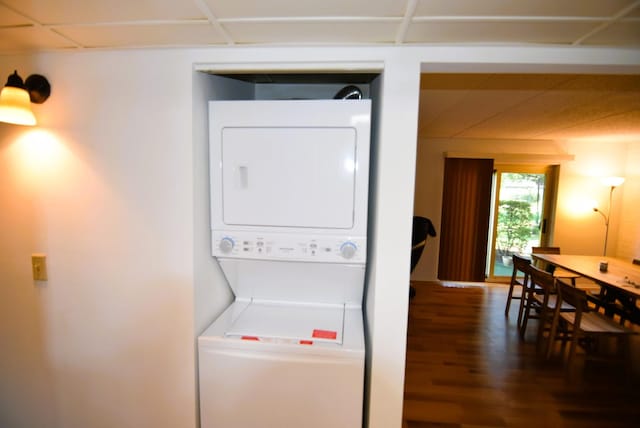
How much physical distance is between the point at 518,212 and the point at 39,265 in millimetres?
5632

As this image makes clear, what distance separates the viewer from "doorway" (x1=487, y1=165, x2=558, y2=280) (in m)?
4.56

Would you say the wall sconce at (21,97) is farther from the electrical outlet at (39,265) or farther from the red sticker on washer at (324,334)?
the red sticker on washer at (324,334)

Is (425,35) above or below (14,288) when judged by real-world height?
above

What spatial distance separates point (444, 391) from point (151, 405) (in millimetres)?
1989

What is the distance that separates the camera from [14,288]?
1.33m

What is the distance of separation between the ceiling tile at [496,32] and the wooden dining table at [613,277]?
8.11ft

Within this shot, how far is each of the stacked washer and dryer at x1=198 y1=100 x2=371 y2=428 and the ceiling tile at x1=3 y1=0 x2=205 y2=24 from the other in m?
0.35

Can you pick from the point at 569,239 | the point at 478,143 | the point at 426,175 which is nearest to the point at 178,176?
Result: the point at 426,175

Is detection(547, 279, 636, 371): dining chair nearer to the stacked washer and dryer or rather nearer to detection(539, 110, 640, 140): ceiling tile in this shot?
detection(539, 110, 640, 140): ceiling tile

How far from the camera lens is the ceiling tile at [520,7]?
82cm

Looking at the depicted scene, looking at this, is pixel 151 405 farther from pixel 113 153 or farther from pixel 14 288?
pixel 113 153

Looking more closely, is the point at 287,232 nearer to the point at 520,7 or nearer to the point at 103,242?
the point at 103,242

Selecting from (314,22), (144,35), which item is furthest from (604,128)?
(144,35)

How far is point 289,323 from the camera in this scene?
1350 millimetres
